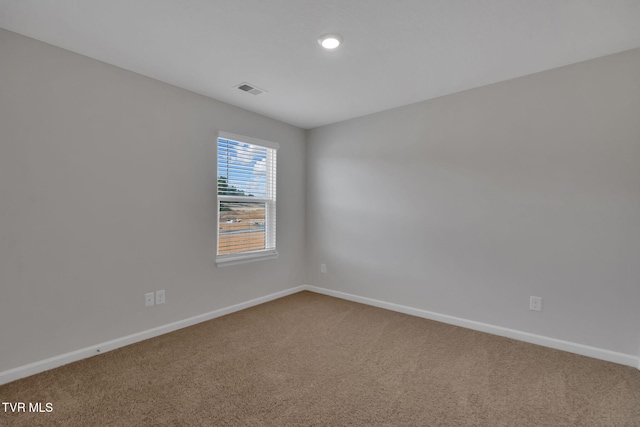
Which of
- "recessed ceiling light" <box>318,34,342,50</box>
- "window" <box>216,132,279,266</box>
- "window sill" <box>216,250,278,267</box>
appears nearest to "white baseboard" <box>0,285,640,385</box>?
"window sill" <box>216,250,278,267</box>

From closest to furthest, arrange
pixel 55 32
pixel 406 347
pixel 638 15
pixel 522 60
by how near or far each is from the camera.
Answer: pixel 638 15
pixel 55 32
pixel 522 60
pixel 406 347

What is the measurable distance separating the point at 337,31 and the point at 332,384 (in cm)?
233

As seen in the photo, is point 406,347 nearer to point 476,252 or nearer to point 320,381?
point 320,381

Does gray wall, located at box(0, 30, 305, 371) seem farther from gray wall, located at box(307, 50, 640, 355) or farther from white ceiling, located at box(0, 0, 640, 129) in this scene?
gray wall, located at box(307, 50, 640, 355)

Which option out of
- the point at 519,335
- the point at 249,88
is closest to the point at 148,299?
the point at 249,88

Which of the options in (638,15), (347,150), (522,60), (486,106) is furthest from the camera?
(347,150)

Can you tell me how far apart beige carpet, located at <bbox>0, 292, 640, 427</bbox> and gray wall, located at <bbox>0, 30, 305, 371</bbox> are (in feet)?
1.18

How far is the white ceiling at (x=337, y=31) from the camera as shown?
1.75 m

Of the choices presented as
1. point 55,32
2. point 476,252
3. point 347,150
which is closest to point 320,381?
point 476,252

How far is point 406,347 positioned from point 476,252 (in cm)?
114

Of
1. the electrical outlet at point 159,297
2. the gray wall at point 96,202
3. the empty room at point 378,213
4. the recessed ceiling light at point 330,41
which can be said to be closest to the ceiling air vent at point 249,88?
the empty room at point 378,213

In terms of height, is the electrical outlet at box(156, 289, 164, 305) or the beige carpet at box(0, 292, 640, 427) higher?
the electrical outlet at box(156, 289, 164, 305)

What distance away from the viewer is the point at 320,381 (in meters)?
2.00

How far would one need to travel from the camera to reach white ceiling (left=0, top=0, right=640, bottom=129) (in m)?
1.75
